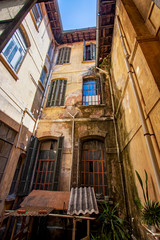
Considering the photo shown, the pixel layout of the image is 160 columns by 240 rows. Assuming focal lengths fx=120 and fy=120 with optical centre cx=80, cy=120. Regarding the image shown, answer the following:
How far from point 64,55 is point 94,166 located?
967 cm

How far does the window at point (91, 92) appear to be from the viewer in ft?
25.3

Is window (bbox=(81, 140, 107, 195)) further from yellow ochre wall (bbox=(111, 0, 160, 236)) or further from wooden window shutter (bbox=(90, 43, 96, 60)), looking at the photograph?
wooden window shutter (bbox=(90, 43, 96, 60))

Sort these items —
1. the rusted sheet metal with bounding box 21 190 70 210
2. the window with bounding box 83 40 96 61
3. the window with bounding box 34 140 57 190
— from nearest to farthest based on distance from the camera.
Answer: the rusted sheet metal with bounding box 21 190 70 210, the window with bounding box 34 140 57 190, the window with bounding box 83 40 96 61

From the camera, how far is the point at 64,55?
1077 cm

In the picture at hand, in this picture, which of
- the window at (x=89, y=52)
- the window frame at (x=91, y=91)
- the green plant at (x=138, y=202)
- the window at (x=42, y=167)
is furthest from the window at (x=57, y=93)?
the green plant at (x=138, y=202)

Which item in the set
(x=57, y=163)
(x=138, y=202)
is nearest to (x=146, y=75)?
(x=138, y=202)

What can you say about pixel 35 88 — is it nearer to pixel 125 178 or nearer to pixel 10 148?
pixel 10 148

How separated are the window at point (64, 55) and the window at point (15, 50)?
4179 mm

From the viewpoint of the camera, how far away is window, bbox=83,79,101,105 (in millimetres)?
7703

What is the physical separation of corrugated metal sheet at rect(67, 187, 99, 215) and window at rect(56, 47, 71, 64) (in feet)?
32.4

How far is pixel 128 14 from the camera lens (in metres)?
3.91

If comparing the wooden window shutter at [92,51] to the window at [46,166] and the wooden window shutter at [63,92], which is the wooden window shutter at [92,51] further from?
the window at [46,166]

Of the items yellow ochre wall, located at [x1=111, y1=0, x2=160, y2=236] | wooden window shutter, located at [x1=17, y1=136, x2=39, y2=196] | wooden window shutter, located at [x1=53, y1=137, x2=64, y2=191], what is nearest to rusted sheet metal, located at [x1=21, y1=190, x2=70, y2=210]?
wooden window shutter, located at [x1=53, y1=137, x2=64, y2=191]

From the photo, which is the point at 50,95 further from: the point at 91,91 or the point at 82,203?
the point at 82,203
